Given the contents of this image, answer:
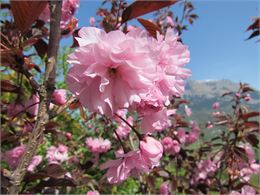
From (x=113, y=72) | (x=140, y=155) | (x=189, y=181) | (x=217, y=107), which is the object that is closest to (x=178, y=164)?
(x=189, y=181)

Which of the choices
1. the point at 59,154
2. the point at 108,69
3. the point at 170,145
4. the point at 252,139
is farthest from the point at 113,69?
the point at 59,154

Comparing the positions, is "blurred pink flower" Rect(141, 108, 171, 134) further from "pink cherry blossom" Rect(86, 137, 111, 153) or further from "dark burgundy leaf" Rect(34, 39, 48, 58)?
"pink cherry blossom" Rect(86, 137, 111, 153)

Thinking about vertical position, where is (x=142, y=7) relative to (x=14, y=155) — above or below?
above

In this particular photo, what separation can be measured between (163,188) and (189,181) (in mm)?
784

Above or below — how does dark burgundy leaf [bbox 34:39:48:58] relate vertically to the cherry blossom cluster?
above

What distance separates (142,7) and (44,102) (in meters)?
0.36

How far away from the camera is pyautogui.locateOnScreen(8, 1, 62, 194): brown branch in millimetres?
743

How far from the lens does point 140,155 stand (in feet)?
2.93

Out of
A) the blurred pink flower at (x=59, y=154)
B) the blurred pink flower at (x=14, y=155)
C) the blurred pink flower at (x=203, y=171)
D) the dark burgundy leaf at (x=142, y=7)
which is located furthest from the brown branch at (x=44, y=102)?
the blurred pink flower at (x=203, y=171)

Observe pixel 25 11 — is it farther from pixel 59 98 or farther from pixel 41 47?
pixel 59 98

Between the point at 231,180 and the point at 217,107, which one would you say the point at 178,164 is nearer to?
the point at 231,180

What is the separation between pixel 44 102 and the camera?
779 millimetres

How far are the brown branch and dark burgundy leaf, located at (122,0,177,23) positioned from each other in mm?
188

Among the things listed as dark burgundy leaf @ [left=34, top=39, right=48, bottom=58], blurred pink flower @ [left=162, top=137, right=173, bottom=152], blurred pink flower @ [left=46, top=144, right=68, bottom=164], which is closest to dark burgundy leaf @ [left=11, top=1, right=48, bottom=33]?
dark burgundy leaf @ [left=34, top=39, right=48, bottom=58]
